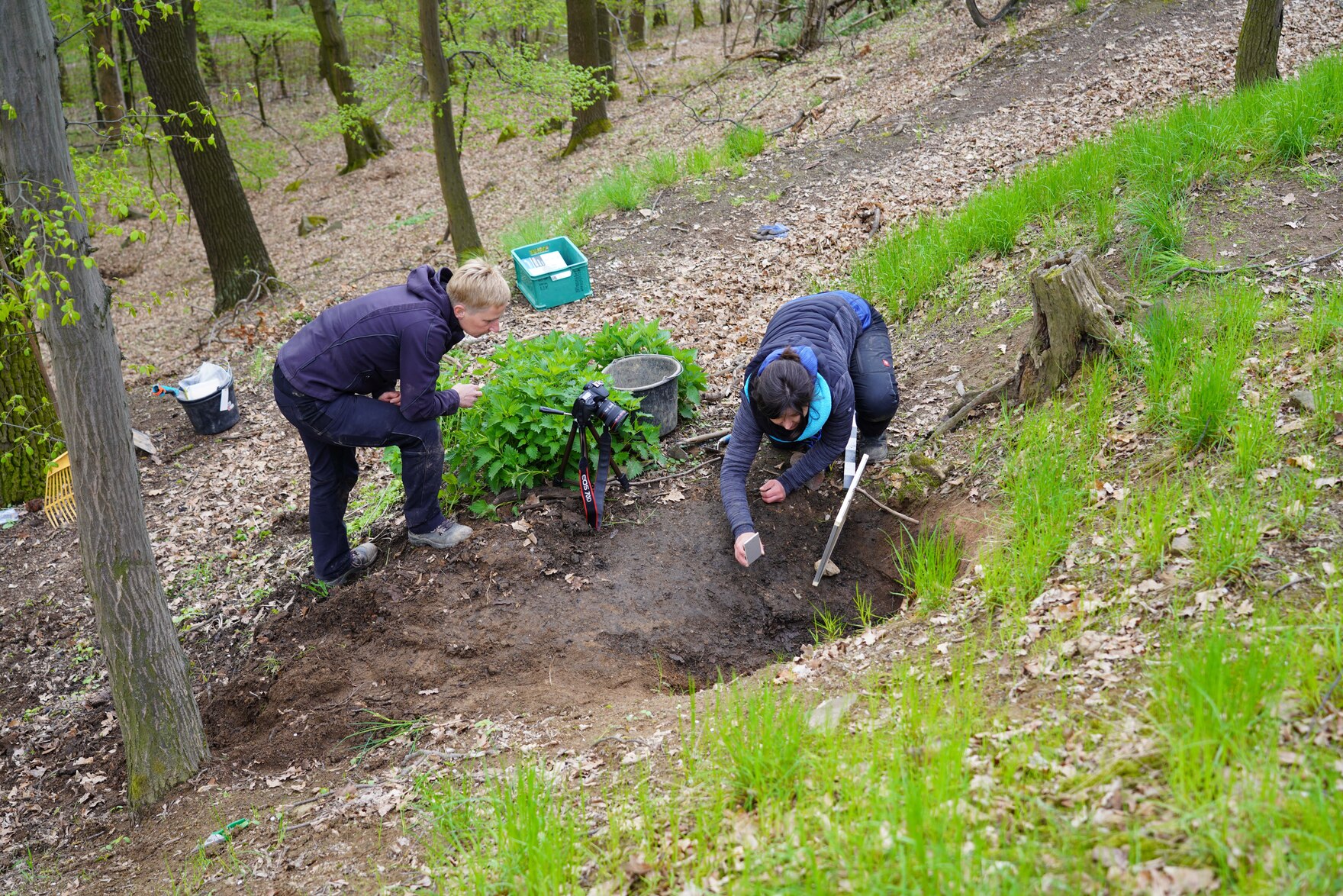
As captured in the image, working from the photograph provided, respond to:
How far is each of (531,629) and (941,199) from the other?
564cm

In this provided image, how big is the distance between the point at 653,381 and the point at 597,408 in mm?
974

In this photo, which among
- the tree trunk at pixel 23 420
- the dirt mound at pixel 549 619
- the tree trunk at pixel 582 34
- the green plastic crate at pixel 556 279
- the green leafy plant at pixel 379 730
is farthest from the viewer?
the tree trunk at pixel 582 34

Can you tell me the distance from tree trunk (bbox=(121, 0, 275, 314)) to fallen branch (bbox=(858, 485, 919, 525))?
7.57 metres

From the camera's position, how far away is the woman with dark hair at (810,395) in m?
3.73

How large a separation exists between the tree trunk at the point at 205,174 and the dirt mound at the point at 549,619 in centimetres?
648

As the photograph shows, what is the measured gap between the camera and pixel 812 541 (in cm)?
448

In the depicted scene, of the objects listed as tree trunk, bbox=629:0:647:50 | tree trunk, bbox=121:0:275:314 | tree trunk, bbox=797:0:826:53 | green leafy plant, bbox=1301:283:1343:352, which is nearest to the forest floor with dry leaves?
tree trunk, bbox=121:0:275:314

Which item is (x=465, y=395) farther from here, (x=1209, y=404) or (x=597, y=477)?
(x=1209, y=404)

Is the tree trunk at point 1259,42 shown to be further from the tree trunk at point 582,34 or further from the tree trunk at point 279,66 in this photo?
the tree trunk at point 279,66

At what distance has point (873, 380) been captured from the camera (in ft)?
14.7

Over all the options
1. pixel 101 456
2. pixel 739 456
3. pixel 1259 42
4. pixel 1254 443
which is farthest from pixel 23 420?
pixel 1259 42

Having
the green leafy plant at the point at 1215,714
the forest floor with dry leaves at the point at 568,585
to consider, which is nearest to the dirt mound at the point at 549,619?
the forest floor with dry leaves at the point at 568,585

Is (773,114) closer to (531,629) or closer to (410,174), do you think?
(410,174)

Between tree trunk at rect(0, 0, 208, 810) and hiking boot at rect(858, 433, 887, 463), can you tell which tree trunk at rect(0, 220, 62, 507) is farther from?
hiking boot at rect(858, 433, 887, 463)
